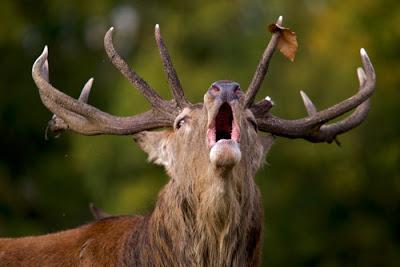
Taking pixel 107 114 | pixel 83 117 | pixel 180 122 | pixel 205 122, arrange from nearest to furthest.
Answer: pixel 205 122 → pixel 180 122 → pixel 107 114 → pixel 83 117

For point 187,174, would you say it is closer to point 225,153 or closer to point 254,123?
point 254,123

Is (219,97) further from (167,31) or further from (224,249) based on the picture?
(167,31)

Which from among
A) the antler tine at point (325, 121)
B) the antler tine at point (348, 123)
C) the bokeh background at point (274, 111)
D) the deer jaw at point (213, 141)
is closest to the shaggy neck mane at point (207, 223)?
the deer jaw at point (213, 141)

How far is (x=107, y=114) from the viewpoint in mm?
12438

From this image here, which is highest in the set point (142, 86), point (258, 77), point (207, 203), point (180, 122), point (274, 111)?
point (274, 111)

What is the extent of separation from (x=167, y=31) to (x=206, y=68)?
266 centimetres

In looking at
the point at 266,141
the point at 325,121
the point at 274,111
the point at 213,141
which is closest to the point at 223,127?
the point at 213,141

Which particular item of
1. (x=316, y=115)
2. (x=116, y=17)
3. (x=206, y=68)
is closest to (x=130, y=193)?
(x=206, y=68)

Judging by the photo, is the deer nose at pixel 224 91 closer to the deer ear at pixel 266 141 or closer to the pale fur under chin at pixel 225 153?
the pale fur under chin at pixel 225 153

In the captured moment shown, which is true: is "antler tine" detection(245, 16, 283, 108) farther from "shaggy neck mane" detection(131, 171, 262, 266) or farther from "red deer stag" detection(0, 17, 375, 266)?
"shaggy neck mane" detection(131, 171, 262, 266)

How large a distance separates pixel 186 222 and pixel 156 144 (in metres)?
0.89

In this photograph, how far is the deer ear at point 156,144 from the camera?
12.1m

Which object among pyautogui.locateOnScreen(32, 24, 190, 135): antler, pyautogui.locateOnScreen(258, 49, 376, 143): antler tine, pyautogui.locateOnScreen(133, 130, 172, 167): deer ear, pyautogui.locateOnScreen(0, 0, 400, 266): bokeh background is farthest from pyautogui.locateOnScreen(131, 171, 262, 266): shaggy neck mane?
pyautogui.locateOnScreen(0, 0, 400, 266): bokeh background

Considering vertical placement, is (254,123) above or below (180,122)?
below
